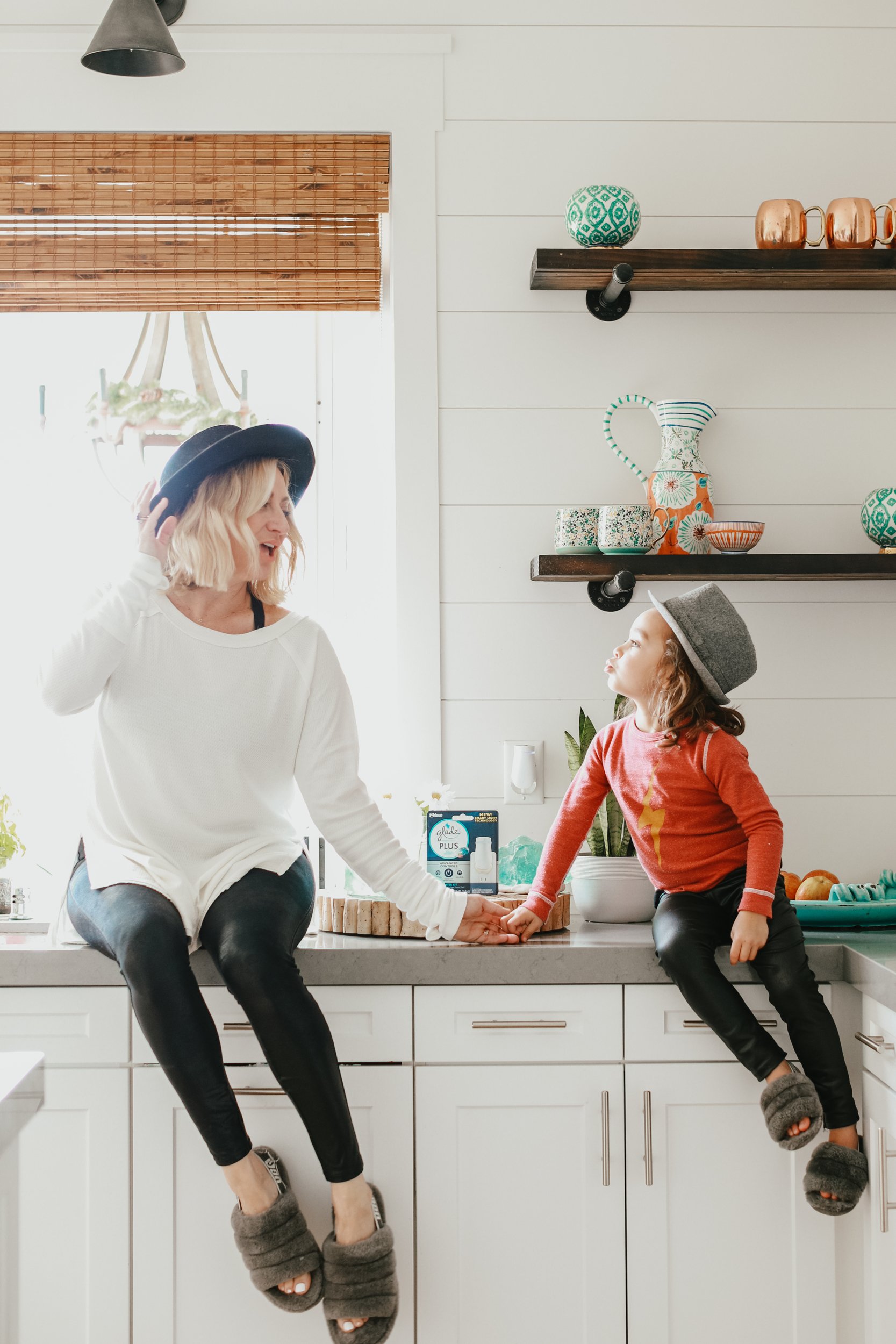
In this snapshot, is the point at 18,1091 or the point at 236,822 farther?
the point at 236,822

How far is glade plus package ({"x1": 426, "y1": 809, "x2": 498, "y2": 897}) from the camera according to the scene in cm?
193

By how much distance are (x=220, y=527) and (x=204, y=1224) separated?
3.50 ft

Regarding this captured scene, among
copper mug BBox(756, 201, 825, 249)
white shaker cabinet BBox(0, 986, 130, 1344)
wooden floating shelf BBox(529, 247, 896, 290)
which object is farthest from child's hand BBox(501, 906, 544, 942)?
copper mug BBox(756, 201, 825, 249)

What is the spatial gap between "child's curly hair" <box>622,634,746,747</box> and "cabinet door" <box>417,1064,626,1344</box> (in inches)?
23.2

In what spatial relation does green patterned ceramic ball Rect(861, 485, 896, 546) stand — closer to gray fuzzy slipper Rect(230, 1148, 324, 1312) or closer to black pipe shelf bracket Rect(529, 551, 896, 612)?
black pipe shelf bracket Rect(529, 551, 896, 612)

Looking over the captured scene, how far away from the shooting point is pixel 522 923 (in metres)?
1.78

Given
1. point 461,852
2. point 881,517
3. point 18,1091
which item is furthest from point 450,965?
point 881,517

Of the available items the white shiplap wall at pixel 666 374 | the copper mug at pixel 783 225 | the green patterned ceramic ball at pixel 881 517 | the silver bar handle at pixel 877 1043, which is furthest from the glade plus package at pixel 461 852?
the copper mug at pixel 783 225

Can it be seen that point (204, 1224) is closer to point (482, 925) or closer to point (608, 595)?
point (482, 925)

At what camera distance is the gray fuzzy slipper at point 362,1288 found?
1.46 meters

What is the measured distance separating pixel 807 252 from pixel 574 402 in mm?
519

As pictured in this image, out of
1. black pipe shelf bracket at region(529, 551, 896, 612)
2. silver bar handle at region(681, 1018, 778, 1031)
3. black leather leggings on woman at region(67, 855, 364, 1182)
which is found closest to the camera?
black leather leggings on woman at region(67, 855, 364, 1182)

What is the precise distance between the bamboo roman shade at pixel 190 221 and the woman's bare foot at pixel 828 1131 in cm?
165

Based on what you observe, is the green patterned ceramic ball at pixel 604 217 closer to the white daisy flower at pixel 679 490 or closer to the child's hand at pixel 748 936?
the white daisy flower at pixel 679 490
